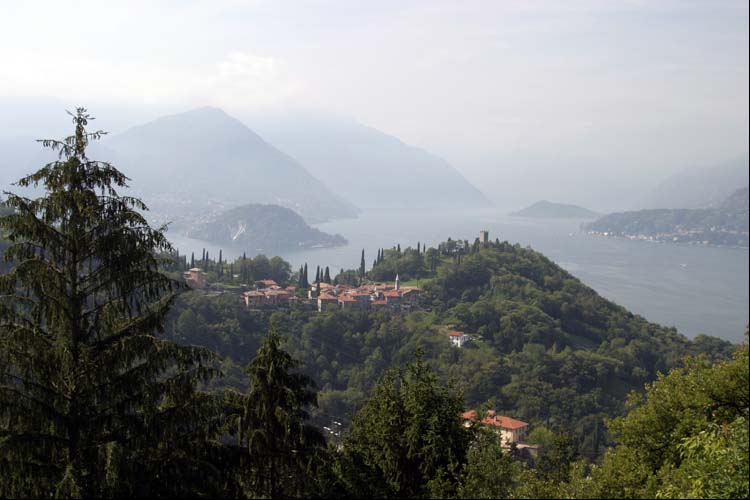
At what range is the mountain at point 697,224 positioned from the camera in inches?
3807

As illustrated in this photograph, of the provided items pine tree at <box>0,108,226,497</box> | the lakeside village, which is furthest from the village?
pine tree at <box>0,108,226,497</box>

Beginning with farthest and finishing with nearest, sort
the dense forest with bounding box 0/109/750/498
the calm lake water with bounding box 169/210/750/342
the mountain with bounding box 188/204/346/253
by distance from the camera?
A: the mountain with bounding box 188/204/346/253, the calm lake water with bounding box 169/210/750/342, the dense forest with bounding box 0/109/750/498

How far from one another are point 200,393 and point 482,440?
3.33 m

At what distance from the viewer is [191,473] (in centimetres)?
543

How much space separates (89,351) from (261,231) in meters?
142

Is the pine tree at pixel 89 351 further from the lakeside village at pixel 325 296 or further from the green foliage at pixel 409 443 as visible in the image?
the lakeside village at pixel 325 296

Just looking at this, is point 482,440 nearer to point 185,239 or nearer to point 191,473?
point 191,473

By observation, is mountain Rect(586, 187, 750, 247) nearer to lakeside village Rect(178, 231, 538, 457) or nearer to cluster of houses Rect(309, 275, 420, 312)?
cluster of houses Rect(309, 275, 420, 312)

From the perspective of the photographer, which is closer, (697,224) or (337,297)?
(337,297)

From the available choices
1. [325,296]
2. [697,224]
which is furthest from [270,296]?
[697,224]

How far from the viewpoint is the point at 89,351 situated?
17.6ft

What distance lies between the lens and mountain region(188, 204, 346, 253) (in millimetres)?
140125

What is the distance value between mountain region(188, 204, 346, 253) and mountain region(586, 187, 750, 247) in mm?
65130

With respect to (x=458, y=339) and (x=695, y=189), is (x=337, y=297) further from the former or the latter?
(x=695, y=189)
